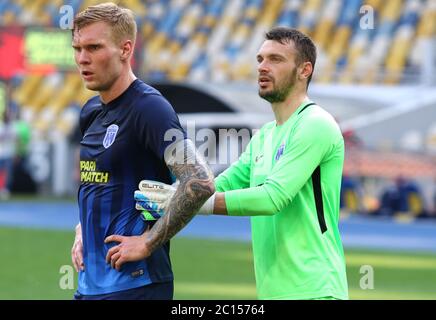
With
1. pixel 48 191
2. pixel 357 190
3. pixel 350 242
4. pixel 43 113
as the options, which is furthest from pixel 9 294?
pixel 43 113

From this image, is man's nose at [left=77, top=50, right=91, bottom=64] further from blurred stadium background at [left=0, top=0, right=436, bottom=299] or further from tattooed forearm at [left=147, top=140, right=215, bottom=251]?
blurred stadium background at [left=0, top=0, right=436, bottom=299]

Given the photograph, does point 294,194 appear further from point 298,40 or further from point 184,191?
point 298,40

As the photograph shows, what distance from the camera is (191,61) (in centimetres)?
3391

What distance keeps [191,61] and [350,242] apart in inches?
597

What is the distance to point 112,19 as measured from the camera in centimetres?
504

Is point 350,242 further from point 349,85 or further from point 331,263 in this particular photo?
point 331,263

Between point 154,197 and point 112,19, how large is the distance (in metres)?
0.81

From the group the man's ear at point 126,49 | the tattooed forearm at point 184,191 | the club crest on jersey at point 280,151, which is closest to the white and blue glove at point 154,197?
the tattooed forearm at point 184,191

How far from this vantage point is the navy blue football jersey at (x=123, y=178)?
4.97 m

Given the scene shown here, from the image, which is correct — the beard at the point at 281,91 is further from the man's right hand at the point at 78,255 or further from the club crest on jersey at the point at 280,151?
the man's right hand at the point at 78,255

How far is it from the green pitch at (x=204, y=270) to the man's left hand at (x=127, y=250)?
6770 mm

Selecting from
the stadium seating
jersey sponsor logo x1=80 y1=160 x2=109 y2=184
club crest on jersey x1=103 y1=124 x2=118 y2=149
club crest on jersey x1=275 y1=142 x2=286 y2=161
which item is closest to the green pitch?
club crest on jersey x1=275 y1=142 x2=286 y2=161

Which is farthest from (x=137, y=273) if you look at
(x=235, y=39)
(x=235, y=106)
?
(x=235, y=39)

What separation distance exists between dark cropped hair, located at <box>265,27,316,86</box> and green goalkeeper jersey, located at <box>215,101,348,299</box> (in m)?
0.23
